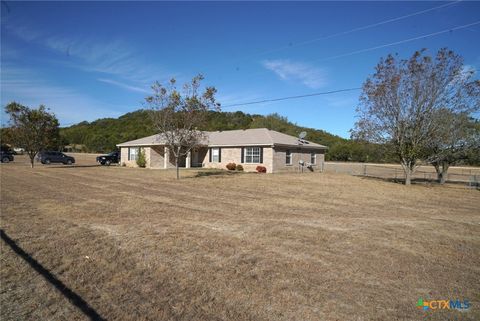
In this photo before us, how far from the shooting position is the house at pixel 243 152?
94.6 feet


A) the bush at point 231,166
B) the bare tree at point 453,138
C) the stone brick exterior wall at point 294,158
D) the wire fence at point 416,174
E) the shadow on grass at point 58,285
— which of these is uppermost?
the bare tree at point 453,138

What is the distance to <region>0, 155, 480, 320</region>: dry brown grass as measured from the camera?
408 cm

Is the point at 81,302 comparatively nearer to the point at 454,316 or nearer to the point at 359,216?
the point at 454,316

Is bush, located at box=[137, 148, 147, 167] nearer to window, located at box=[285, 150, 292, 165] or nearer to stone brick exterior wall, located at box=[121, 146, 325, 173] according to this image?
stone brick exterior wall, located at box=[121, 146, 325, 173]

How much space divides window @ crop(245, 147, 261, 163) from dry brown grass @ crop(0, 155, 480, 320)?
18592 millimetres

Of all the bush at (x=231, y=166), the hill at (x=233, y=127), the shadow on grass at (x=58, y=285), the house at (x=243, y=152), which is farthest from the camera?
the hill at (x=233, y=127)

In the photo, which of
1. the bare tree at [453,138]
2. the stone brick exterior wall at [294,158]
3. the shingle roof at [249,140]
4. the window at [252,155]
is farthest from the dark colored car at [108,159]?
the bare tree at [453,138]

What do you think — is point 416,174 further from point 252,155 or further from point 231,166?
point 231,166

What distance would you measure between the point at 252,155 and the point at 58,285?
25.6 meters

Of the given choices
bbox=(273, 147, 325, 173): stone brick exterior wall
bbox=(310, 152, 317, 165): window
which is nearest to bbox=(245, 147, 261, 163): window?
bbox=(273, 147, 325, 173): stone brick exterior wall

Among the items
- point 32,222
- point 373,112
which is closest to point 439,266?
point 32,222

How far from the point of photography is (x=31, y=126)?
29641 mm

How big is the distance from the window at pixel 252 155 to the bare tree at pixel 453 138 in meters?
13.7

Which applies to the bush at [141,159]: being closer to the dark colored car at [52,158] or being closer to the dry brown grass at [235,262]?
the dark colored car at [52,158]
